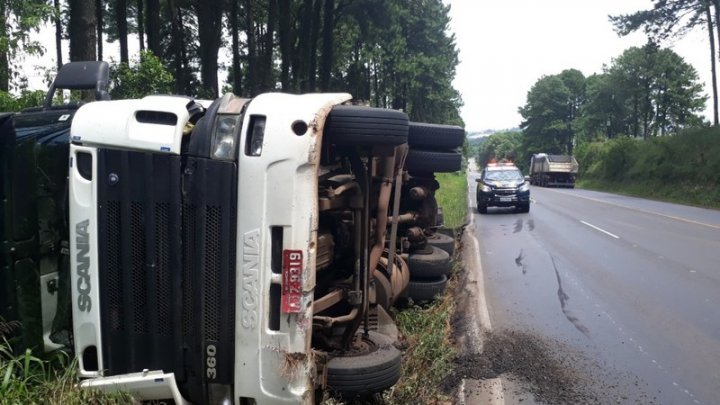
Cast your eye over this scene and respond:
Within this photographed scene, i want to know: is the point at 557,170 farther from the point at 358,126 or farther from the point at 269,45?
the point at 358,126

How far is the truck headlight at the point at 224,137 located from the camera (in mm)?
3176

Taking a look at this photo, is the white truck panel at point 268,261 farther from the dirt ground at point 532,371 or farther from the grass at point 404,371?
the dirt ground at point 532,371

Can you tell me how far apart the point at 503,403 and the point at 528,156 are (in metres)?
100

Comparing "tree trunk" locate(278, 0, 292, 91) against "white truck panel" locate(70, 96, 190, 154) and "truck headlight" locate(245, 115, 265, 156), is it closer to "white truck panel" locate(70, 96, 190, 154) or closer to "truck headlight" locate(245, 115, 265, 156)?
"white truck panel" locate(70, 96, 190, 154)

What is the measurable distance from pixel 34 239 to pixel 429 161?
167 inches

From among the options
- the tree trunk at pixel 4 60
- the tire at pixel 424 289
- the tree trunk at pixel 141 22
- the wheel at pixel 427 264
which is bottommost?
the tire at pixel 424 289

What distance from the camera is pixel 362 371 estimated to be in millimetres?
3506

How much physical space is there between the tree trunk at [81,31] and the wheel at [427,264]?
6836mm

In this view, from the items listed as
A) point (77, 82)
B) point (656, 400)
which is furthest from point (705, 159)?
point (77, 82)

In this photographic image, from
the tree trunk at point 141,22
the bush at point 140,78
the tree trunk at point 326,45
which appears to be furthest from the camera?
the tree trunk at point 326,45

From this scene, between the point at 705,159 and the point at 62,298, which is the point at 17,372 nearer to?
the point at 62,298

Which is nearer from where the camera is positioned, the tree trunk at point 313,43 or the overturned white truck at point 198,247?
the overturned white truck at point 198,247

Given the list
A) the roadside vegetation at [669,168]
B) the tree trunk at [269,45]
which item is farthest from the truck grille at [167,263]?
the roadside vegetation at [669,168]

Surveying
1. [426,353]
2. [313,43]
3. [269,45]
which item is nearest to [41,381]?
[426,353]
